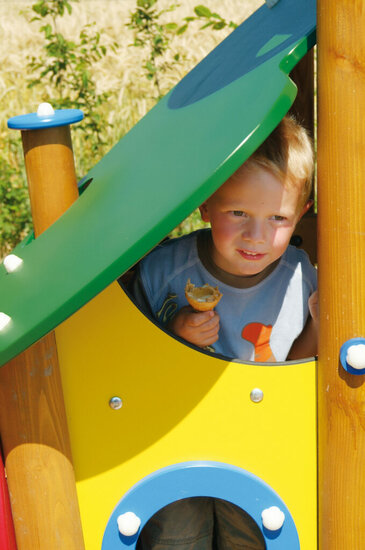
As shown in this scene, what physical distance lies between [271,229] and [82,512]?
74 cm

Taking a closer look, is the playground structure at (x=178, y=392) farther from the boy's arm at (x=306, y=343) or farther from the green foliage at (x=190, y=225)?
the green foliage at (x=190, y=225)

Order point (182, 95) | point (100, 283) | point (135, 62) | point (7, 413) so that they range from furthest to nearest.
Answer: point (135, 62) → point (182, 95) → point (7, 413) → point (100, 283)

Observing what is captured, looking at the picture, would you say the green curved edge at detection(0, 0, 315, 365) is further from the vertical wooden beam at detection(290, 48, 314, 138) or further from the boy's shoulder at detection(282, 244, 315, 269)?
the vertical wooden beam at detection(290, 48, 314, 138)

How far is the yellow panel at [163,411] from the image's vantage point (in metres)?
1.45

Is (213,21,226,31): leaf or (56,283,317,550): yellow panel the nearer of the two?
(56,283,317,550): yellow panel

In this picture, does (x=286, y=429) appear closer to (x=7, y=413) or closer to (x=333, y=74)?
(x=7, y=413)

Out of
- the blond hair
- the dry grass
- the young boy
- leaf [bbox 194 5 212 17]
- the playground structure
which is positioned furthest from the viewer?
the dry grass

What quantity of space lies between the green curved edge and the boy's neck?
17.8 inches

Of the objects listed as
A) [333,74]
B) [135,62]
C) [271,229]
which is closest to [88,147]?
[135,62]

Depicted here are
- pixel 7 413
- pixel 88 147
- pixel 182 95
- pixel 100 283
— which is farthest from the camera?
pixel 88 147

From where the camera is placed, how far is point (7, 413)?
1.42m

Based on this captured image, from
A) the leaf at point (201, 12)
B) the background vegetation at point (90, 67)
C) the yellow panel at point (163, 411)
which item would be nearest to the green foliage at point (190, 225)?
the background vegetation at point (90, 67)

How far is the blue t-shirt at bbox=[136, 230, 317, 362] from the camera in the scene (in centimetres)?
180

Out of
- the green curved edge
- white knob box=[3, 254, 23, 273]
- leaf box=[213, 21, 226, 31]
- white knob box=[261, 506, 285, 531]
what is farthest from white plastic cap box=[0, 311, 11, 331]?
leaf box=[213, 21, 226, 31]
